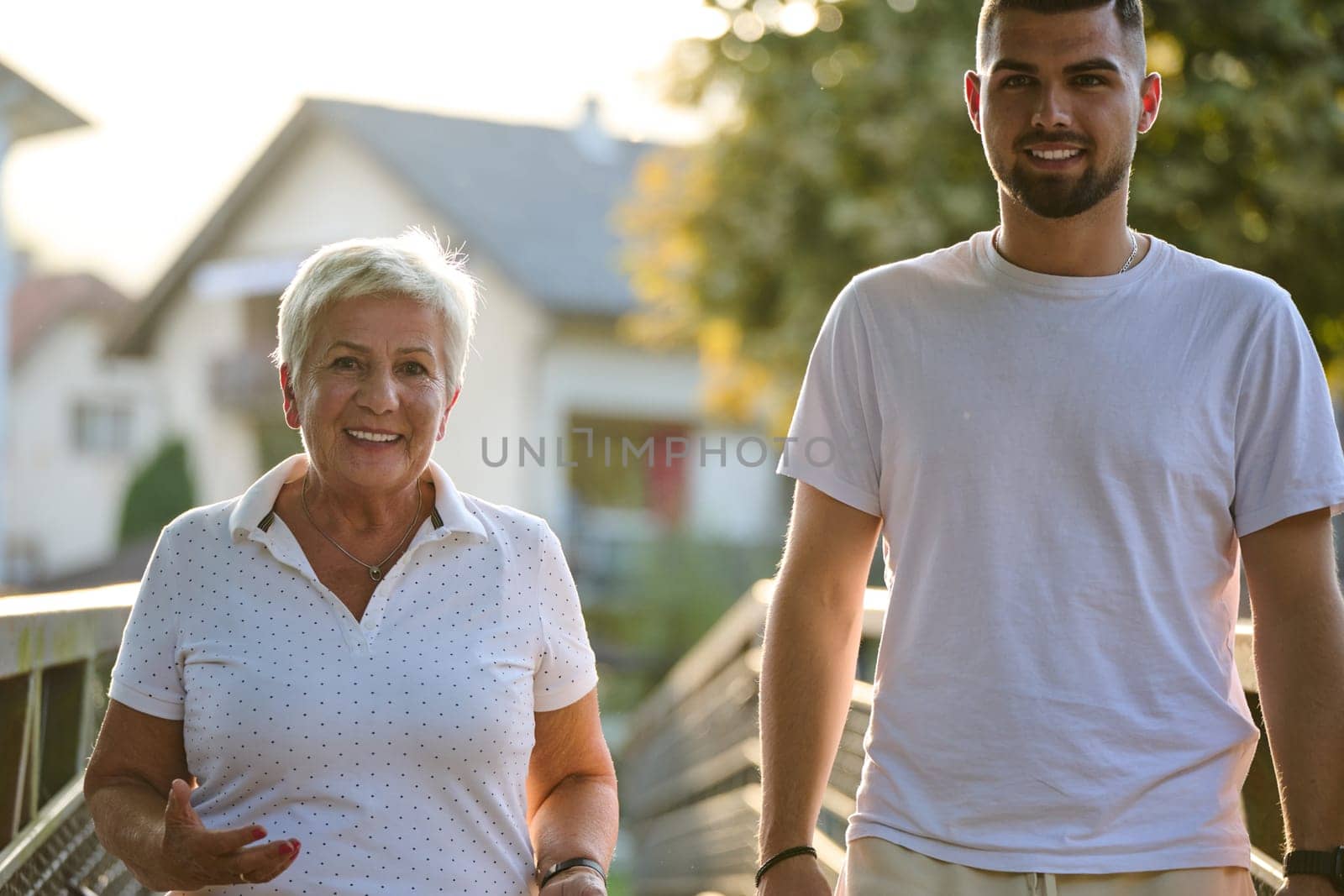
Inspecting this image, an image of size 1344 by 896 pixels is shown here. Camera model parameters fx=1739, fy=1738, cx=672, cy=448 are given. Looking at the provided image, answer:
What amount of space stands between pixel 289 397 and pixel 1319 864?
1.21 m

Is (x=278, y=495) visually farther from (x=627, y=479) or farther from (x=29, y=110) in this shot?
(x=627, y=479)

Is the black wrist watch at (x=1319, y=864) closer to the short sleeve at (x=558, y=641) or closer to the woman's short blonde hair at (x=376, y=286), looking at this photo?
the short sleeve at (x=558, y=641)

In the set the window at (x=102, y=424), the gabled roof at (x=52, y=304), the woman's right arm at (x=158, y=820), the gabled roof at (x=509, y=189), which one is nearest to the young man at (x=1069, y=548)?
the woman's right arm at (x=158, y=820)

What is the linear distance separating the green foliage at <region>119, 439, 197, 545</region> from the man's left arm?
16.7m

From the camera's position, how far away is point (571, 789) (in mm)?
2053

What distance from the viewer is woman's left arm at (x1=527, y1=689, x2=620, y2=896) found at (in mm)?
2004

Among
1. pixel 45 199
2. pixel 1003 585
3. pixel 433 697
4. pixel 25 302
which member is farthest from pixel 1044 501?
pixel 25 302

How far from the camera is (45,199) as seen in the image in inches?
660

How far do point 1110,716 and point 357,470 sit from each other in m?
0.85

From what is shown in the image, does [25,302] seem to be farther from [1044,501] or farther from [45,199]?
[1044,501]

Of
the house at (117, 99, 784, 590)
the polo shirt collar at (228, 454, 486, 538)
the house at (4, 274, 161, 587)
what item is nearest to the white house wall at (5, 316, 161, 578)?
the house at (4, 274, 161, 587)

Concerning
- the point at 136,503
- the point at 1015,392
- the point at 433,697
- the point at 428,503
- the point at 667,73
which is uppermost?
the point at 667,73

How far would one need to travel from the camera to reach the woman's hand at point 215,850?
1721mm

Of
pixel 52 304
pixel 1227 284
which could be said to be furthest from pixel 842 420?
pixel 52 304
